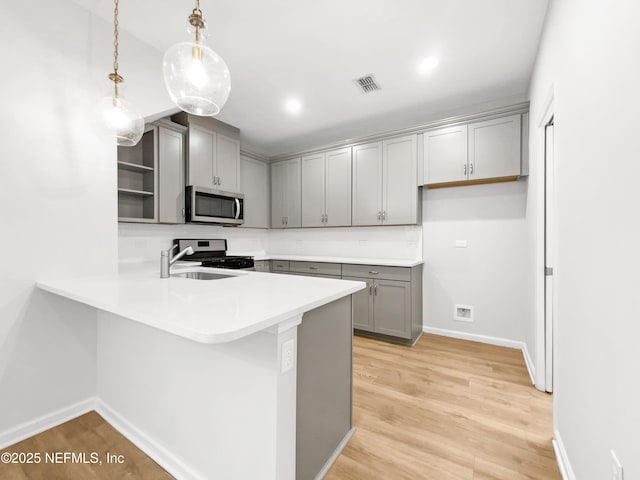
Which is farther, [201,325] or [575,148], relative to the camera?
A: [575,148]

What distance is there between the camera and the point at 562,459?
1475 mm

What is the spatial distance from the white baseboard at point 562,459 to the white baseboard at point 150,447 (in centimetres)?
171

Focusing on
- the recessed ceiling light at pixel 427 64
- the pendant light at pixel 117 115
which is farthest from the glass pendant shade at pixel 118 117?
the recessed ceiling light at pixel 427 64

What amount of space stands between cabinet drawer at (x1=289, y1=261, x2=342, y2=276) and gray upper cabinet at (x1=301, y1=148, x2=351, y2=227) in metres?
0.60

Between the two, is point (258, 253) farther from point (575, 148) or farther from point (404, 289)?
point (575, 148)

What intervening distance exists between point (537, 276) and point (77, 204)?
339 centimetres

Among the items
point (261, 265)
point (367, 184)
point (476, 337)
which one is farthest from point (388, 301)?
point (261, 265)

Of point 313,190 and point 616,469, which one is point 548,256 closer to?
point 616,469

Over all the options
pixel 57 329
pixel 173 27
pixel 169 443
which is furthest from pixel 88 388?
pixel 173 27

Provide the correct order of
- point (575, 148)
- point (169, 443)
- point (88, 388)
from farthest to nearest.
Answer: point (88, 388)
point (169, 443)
point (575, 148)

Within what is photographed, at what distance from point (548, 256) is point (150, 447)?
2898 millimetres

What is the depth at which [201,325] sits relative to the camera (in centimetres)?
88

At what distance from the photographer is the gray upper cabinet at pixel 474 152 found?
2824 millimetres

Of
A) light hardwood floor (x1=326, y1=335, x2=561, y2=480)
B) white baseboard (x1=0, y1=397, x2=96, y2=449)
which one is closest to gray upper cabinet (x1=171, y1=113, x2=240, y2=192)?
white baseboard (x1=0, y1=397, x2=96, y2=449)
